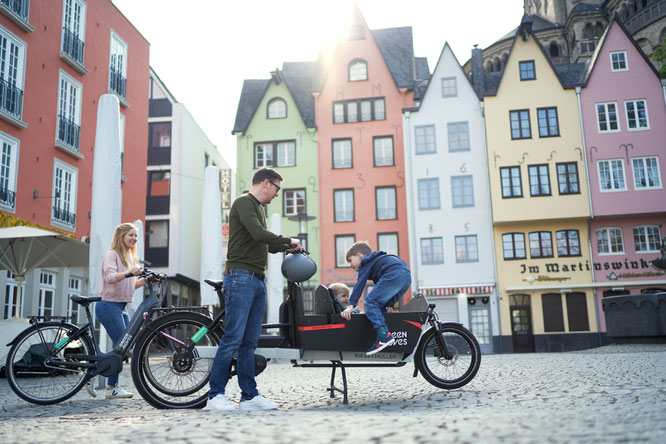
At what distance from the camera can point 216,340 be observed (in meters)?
5.88

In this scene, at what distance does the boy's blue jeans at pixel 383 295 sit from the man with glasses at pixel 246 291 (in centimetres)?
92

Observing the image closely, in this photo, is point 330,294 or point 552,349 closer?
point 330,294

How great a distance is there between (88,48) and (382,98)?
18537 millimetres

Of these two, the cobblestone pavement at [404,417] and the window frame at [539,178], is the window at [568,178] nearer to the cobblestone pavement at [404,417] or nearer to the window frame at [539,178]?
the window frame at [539,178]

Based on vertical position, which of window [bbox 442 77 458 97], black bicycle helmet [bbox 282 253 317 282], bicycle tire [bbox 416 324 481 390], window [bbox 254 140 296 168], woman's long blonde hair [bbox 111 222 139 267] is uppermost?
window [bbox 442 77 458 97]

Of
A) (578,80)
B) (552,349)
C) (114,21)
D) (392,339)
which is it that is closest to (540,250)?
(552,349)

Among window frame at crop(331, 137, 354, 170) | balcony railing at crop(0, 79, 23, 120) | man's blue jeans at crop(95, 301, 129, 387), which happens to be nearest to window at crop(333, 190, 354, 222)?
window frame at crop(331, 137, 354, 170)

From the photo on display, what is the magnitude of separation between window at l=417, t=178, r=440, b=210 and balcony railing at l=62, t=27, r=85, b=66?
1849 centimetres

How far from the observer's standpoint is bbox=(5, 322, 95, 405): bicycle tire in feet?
20.3

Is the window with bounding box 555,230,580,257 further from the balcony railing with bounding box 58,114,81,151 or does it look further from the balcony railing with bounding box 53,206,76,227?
the balcony railing with bounding box 58,114,81,151

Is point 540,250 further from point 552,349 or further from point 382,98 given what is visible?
point 382,98

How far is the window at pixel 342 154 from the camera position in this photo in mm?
36562

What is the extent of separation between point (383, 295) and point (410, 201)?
92.5 feet

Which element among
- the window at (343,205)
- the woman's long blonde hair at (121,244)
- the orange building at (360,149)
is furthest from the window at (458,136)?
the woman's long blonde hair at (121,244)
